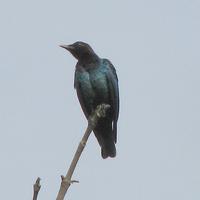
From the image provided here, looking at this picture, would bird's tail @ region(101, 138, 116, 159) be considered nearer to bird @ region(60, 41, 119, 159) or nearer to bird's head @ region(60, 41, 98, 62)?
bird @ region(60, 41, 119, 159)

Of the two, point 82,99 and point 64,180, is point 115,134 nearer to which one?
point 82,99

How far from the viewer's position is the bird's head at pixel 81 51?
8.86 metres

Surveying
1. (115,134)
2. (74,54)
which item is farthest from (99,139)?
(74,54)

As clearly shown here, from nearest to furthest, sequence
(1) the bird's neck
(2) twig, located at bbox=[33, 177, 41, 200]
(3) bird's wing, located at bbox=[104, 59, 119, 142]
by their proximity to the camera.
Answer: (2) twig, located at bbox=[33, 177, 41, 200], (3) bird's wing, located at bbox=[104, 59, 119, 142], (1) the bird's neck

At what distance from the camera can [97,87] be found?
28.1ft

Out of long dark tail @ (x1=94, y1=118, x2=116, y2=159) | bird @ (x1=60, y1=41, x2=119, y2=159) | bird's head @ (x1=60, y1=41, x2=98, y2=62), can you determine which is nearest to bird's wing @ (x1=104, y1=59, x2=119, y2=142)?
bird @ (x1=60, y1=41, x2=119, y2=159)

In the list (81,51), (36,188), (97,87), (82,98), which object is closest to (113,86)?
(97,87)

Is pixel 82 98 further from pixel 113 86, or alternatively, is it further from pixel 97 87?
Result: pixel 113 86

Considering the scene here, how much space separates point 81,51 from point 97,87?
2.39 feet

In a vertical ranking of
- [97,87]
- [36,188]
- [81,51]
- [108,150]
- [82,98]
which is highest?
[81,51]

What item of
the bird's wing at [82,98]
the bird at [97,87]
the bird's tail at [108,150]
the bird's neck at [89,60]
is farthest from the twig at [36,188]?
the bird's neck at [89,60]

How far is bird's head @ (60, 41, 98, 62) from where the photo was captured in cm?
886

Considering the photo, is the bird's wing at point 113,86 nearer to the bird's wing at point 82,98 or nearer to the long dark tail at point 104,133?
the long dark tail at point 104,133

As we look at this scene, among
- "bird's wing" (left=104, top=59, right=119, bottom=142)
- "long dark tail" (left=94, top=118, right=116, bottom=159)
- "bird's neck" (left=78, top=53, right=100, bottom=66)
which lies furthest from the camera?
"bird's neck" (left=78, top=53, right=100, bottom=66)
